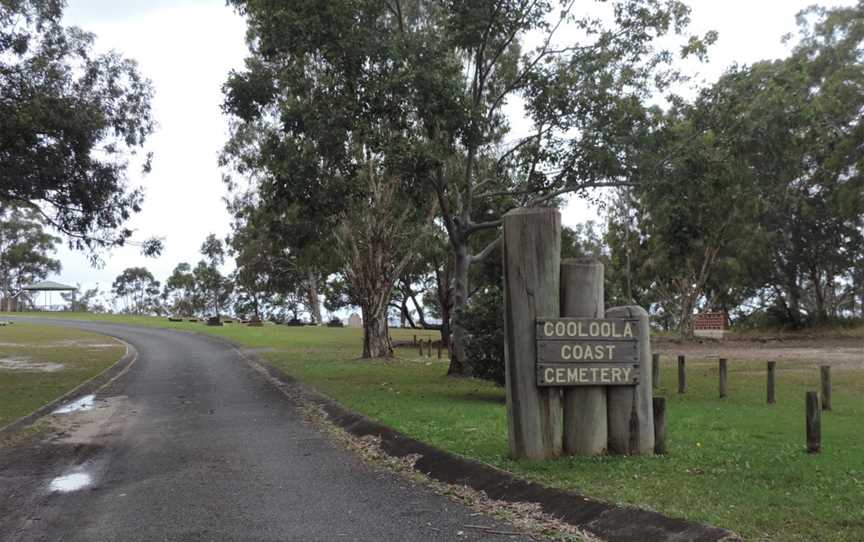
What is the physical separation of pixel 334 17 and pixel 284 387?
29.5 feet

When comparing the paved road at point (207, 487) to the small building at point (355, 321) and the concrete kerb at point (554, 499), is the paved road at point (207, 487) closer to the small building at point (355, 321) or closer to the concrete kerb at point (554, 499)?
the concrete kerb at point (554, 499)

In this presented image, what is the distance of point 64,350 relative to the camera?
107 ft

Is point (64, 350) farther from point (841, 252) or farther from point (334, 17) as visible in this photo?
point (841, 252)

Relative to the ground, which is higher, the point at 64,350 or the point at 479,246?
the point at 479,246

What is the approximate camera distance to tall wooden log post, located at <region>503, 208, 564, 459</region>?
308 inches

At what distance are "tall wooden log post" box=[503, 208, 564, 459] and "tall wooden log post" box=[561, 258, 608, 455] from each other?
0.38 feet

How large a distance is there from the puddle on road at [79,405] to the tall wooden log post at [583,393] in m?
10.7

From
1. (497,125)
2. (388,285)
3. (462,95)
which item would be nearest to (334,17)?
(462,95)

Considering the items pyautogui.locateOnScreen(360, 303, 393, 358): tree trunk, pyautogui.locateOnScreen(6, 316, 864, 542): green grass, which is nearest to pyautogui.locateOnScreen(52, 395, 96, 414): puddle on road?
pyautogui.locateOnScreen(6, 316, 864, 542): green grass

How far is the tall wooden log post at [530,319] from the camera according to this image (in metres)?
7.82

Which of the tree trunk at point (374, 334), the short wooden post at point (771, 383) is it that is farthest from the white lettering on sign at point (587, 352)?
the tree trunk at point (374, 334)

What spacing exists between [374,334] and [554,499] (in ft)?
73.2

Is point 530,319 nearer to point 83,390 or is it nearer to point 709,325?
point 83,390

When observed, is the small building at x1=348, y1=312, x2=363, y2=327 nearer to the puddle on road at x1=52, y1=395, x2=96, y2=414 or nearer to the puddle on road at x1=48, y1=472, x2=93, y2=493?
the puddle on road at x1=52, y1=395, x2=96, y2=414
